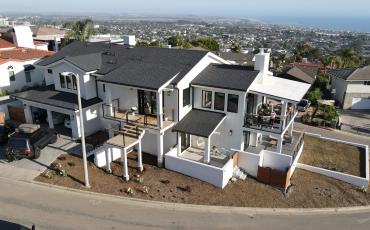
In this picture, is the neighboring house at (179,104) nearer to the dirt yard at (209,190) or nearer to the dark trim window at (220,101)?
the dark trim window at (220,101)

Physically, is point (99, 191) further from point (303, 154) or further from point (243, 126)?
point (303, 154)

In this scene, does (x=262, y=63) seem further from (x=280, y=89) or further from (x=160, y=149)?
(x=160, y=149)

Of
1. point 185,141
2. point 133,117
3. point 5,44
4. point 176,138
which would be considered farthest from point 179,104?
point 5,44

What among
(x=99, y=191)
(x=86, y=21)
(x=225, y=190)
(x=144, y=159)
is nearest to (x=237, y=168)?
(x=225, y=190)

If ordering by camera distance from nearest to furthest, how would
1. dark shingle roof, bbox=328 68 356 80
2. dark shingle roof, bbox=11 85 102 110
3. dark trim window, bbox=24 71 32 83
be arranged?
dark shingle roof, bbox=11 85 102 110
dark trim window, bbox=24 71 32 83
dark shingle roof, bbox=328 68 356 80

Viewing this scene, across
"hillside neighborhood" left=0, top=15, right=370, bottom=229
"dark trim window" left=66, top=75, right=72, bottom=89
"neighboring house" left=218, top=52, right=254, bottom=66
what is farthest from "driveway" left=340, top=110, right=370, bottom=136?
"dark trim window" left=66, top=75, right=72, bottom=89

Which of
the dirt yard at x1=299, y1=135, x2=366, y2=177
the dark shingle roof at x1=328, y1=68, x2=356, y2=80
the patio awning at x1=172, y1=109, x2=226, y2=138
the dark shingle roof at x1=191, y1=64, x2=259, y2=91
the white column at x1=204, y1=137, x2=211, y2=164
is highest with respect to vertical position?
the dark shingle roof at x1=191, y1=64, x2=259, y2=91

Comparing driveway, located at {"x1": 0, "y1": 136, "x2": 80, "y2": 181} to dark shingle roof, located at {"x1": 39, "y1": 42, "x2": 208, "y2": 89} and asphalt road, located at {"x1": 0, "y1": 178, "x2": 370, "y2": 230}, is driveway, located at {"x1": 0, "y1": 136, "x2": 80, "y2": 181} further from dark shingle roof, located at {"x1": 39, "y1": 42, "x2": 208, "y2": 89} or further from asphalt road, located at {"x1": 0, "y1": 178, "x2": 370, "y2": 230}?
dark shingle roof, located at {"x1": 39, "y1": 42, "x2": 208, "y2": 89}
